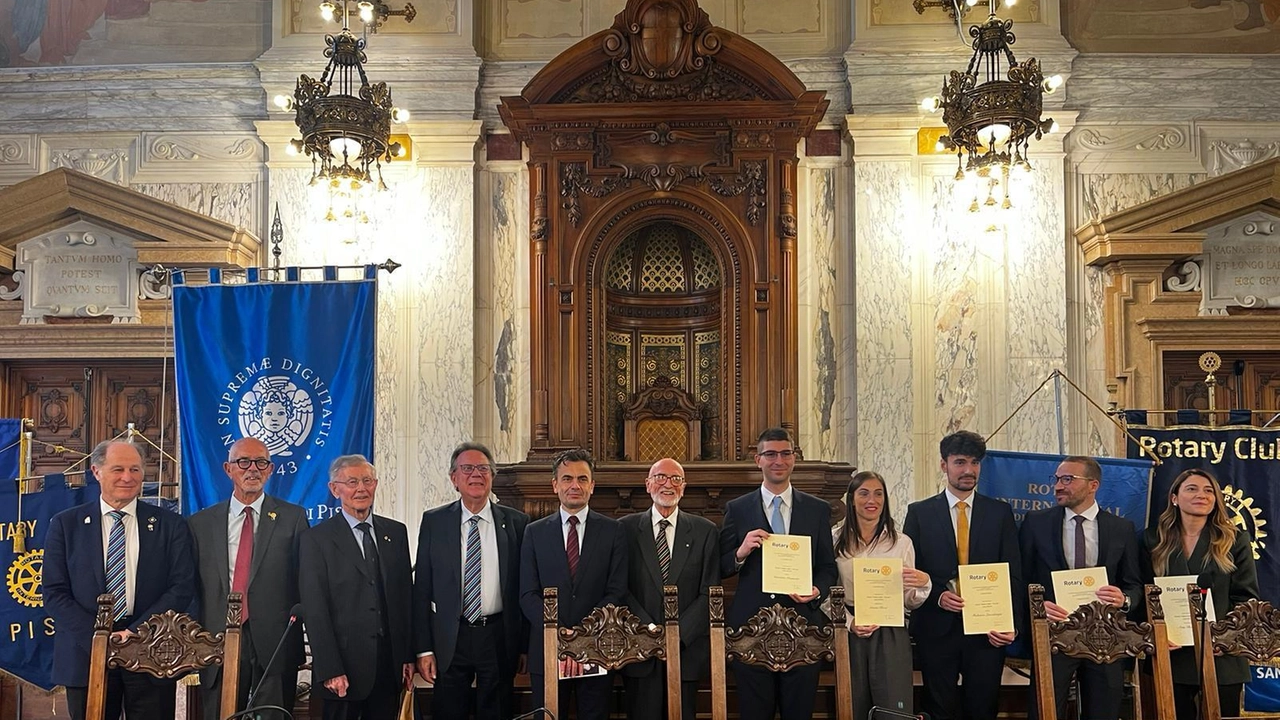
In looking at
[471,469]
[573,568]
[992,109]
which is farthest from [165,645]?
[992,109]

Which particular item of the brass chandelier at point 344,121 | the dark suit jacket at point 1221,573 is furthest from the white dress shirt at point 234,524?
the dark suit jacket at point 1221,573

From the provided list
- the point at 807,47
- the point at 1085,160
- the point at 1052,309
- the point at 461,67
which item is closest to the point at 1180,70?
the point at 1085,160

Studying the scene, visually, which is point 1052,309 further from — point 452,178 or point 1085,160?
point 452,178

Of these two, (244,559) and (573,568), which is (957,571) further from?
(244,559)

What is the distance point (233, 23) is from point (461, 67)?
1.72 m

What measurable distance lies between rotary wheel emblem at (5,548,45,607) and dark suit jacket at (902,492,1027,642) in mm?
4528

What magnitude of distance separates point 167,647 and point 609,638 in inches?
64.2

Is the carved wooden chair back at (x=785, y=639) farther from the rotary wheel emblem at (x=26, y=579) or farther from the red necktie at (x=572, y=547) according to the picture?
the rotary wheel emblem at (x=26, y=579)

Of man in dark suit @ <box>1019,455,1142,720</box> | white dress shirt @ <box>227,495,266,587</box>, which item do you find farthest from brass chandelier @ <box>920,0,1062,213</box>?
white dress shirt @ <box>227,495,266,587</box>

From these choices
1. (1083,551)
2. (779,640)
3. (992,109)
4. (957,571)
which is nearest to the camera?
(779,640)

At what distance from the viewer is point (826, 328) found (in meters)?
8.03

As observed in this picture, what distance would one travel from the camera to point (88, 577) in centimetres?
A: 474

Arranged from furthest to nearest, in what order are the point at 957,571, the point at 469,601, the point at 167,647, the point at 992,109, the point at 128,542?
the point at 992,109 < the point at 957,571 < the point at 469,601 < the point at 128,542 < the point at 167,647

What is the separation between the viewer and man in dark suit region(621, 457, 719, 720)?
15.9 ft
